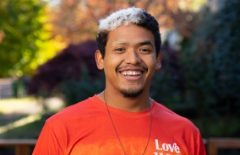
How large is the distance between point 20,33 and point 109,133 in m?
24.1

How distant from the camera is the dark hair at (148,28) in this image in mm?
2461

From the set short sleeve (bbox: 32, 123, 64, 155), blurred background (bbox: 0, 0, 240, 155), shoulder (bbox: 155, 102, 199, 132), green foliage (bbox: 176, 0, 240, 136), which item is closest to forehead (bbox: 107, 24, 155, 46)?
shoulder (bbox: 155, 102, 199, 132)

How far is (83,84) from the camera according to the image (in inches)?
320

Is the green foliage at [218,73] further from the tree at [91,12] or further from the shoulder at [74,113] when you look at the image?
the tree at [91,12]

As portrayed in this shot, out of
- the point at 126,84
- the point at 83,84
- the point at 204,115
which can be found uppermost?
the point at 126,84

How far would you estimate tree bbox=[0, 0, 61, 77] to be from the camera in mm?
25062

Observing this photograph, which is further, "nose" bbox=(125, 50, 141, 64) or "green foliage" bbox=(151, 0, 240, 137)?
"green foliage" bbox=(151, 0, 240, 137)

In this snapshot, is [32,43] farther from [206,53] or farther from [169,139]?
[169,139]

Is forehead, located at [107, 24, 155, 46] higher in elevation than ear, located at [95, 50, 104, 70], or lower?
higher

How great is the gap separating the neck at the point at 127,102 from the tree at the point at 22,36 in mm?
22322

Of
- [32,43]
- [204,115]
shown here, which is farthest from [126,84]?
[32,43]

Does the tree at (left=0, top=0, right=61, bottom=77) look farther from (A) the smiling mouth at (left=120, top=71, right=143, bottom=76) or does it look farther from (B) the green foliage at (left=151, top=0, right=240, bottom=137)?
(A) the smiling mouth at (left=120, top=71, right=143, bottom=76)

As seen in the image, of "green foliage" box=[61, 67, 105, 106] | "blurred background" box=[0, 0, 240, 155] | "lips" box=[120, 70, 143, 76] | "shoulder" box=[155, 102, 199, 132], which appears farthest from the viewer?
"blurred background" box=[0, 0, 240, 155]

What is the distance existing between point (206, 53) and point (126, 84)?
6732mm
